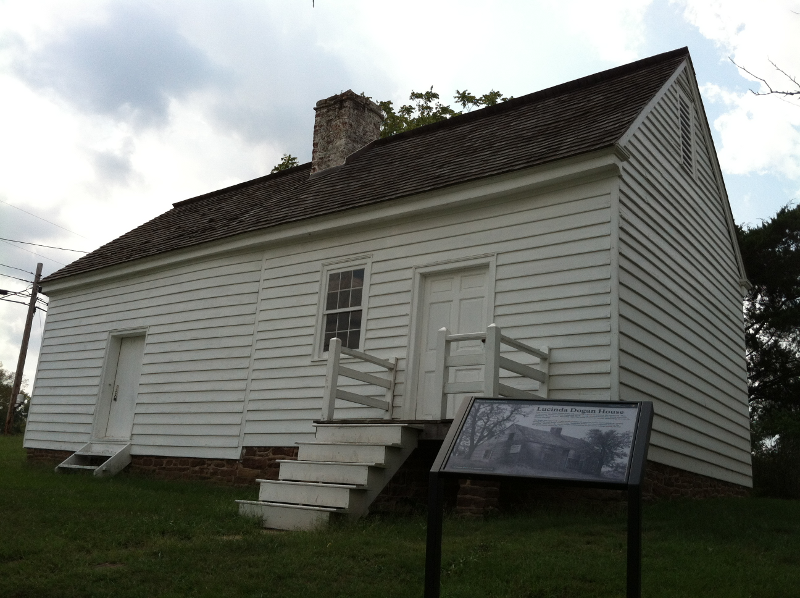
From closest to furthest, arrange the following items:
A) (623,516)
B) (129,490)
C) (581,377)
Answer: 1. (623,516)
2. (581,377)
3. (129,490)

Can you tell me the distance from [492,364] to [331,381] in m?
2.42

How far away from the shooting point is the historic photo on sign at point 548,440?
4.12 meters

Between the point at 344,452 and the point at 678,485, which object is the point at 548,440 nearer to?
the point at 344,452

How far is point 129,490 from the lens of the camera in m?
10.6

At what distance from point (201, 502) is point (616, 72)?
8.82 m

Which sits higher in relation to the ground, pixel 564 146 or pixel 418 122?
pixel 418 122

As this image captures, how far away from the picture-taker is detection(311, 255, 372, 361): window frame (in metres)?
11.5

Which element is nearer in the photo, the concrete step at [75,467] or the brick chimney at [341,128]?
the concrete step at [75,467]

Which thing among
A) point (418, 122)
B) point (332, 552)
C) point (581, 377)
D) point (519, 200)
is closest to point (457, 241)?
point (519, 200)

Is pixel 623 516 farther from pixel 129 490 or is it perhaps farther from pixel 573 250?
pixel 129 490

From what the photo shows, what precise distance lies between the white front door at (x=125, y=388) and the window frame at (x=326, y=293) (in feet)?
15.2

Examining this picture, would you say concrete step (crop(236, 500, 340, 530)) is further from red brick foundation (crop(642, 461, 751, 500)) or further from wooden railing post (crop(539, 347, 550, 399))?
red brick foundation (crop(642, 461, 751, 500))

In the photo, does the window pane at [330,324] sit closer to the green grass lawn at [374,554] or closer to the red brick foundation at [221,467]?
the red brick foundation at [221,467]

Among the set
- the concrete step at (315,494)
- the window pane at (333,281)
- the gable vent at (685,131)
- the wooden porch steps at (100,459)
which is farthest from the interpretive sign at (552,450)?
the wooden porch steps at (100,459)
